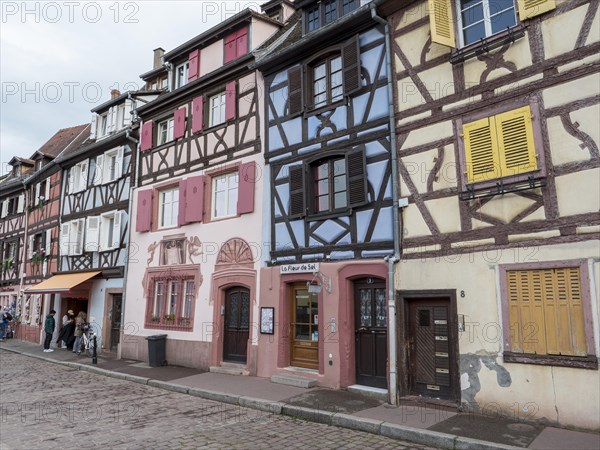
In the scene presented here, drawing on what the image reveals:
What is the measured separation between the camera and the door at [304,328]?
422 inches

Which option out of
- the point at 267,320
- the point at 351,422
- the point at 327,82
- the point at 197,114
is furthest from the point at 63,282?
the point at 351,422

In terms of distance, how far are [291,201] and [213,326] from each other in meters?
4.27

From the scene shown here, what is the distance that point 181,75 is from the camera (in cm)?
1627

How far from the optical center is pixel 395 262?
9.12 m

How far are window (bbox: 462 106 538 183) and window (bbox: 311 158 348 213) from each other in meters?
2.90

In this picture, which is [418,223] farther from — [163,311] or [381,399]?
[163,311]

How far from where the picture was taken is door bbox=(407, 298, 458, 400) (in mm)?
8328

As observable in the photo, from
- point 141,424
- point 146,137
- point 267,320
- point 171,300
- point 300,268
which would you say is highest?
point 146,137

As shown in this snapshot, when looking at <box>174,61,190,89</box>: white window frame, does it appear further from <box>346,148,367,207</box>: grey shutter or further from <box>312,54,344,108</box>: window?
<box>346,148,367,207</box>: grey shutter

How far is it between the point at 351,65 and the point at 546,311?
6342mm

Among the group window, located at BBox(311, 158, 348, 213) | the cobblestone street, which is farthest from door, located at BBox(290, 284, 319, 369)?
the cobblestone street

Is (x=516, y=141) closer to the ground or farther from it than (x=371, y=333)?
farther from it

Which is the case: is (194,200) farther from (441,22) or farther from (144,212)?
(441,22)

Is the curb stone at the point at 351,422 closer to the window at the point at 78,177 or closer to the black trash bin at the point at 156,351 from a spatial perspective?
the black trash bin at the point at 156,351
